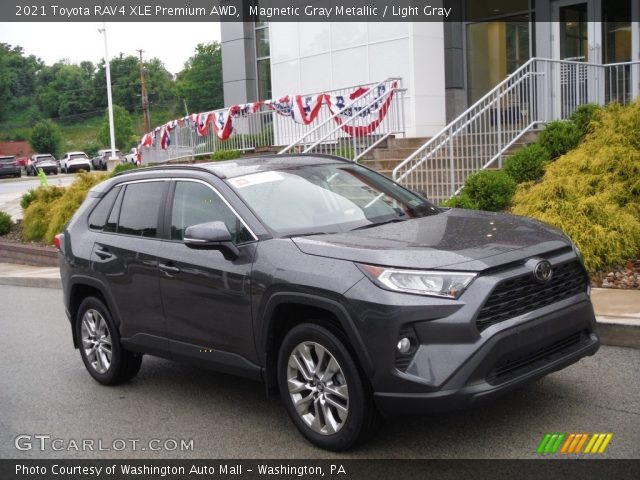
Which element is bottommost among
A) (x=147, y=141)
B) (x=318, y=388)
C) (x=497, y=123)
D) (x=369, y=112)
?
(x=318, y=388)

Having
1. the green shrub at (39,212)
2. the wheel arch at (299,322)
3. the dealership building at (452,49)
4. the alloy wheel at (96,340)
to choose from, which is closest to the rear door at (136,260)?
the alloy wheel at (96,340)

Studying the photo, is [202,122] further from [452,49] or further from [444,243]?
[444,243]

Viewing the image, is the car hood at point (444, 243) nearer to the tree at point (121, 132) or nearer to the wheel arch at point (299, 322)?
the wheel arch at point (299, 322)

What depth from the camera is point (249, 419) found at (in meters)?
5.60

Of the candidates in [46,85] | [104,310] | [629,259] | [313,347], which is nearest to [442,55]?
[629,259]

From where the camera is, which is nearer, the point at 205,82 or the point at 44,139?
the point at 44,139

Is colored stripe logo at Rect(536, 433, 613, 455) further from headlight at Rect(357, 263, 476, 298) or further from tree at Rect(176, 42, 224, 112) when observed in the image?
tree at Rect(176, 42, 224, 112)

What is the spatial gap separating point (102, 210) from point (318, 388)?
3144 millimetres

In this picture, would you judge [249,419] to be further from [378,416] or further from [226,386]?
[378,416]

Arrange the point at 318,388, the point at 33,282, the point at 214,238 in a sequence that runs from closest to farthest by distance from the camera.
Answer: the point at 318,388, the point at 214,238, the point at 33,282

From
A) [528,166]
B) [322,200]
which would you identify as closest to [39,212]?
[528,166]

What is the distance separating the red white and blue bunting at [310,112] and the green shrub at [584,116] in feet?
15.3

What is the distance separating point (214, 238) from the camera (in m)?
5.12

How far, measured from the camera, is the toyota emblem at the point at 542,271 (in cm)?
453
